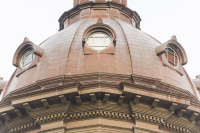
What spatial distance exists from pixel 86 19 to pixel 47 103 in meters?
9.87

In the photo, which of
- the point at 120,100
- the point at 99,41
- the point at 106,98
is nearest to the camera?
the point at 106,98

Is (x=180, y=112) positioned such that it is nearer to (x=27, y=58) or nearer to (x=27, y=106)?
(x=27, y=106)

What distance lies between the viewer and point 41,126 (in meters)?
29.8

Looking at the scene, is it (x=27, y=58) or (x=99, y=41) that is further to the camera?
(x=27, y=58)

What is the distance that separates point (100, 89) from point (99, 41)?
4.81 meters

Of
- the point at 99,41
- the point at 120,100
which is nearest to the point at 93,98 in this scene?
the point at 120,100

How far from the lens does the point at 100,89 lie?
2911cm

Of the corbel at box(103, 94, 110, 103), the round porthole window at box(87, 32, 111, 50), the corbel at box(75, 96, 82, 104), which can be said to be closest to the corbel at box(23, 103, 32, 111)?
the corbel at box(75, 96, 82, 104)

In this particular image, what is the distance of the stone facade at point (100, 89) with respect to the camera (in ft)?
96.1

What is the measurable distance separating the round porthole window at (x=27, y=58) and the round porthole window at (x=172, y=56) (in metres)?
8.05

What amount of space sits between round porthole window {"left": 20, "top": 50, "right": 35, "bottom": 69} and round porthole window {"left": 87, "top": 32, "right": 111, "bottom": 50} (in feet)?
12.1

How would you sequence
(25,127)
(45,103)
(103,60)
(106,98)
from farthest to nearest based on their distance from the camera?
(103,60)
(25,127)
(45,103)
(106,98)

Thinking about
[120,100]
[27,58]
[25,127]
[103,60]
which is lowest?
[25,127]

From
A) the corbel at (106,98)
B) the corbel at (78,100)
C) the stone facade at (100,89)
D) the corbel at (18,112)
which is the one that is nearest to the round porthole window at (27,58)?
the stone facade at (100,89)
